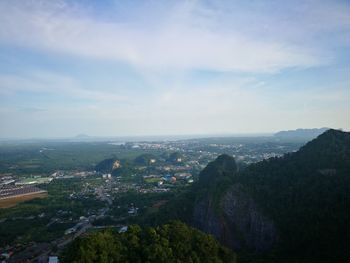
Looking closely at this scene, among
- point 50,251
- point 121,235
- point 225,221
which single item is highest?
point 121,235

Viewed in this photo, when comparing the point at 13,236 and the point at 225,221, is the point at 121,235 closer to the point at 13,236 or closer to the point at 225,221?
the point at 225,221

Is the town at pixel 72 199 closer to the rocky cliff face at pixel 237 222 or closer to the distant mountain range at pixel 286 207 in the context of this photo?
the distant mountain range at pixel 286 207

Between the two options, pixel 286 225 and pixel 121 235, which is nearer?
pixel 121 235

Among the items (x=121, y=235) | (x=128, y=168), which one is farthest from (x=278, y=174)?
(x=128, y=168)

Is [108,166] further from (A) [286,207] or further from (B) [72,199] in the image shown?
(A) [286,207]

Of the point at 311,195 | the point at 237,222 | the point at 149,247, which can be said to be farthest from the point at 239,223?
the point at 149,247

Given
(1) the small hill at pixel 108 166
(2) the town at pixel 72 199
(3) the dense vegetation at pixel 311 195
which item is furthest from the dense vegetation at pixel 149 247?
(1) the small hill at pixel 108 166

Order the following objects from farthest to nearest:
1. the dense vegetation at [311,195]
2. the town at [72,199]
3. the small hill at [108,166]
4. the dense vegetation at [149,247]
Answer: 1. the small hill at [108,166]
2. the town at [72,199]
3. the dense vegetation at [311,195]
4. the dense vegetation at [149,247]

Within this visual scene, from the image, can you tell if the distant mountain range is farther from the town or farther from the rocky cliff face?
the town
